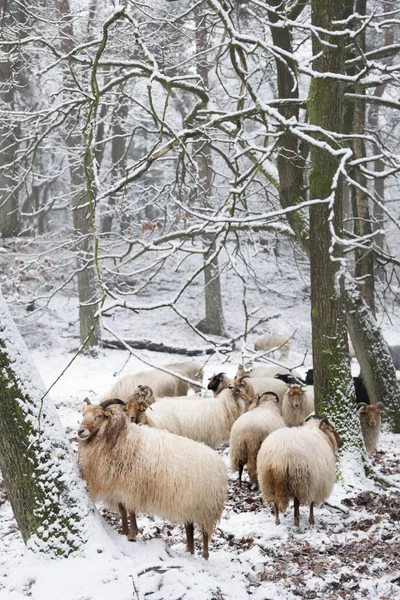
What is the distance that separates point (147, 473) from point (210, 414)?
13.1 feet

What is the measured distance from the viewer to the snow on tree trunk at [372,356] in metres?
9.73

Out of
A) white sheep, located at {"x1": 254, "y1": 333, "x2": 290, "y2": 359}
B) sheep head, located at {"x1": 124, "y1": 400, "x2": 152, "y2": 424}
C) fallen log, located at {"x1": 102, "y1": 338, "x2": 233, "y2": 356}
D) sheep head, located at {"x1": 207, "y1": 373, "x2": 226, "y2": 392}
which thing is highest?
sheep head, located at {"x1": 124, "y1": 400, "x2": 152, "y2": 424}

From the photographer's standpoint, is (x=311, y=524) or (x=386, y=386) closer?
(x=311, y=524)

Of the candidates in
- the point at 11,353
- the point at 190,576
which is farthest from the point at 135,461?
the point at 11,353

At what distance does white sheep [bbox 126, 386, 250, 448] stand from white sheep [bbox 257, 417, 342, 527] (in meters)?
2.35

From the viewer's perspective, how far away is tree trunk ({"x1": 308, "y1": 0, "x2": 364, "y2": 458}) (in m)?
6.96

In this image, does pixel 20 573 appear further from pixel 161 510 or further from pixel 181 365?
pixel 181 365

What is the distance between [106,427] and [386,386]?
705cm

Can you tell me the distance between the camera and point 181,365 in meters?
14.0

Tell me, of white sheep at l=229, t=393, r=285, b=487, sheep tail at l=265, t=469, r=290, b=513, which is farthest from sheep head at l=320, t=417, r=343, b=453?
sheep tail at l=265, t=469, r=290, b=513

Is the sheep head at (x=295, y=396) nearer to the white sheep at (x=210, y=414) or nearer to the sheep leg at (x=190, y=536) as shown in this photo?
the white sheep at (x=210, y=414)

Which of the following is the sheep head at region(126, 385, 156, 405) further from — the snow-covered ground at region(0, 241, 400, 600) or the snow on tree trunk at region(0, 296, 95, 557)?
the snow on tree trunk at region(0, 296, 95, 557)

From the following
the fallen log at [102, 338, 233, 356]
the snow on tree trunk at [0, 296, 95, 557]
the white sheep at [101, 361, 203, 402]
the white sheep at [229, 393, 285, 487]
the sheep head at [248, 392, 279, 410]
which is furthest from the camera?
the fallen log at [102, 338, 233, 356]

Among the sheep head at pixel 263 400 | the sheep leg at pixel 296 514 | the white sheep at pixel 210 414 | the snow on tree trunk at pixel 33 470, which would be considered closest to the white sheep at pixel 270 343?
the white sheep at pixel 210 414
